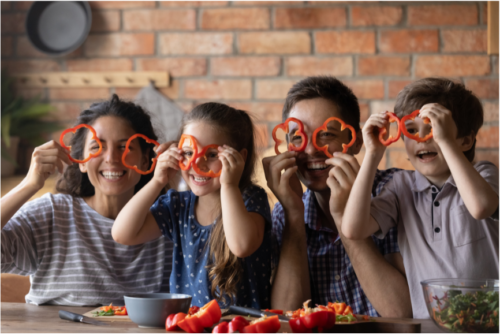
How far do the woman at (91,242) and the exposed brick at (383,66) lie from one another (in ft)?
4.77

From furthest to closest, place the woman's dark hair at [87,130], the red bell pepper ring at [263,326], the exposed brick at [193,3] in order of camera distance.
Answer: the exposed brick at [193,3]
the woman's dark hair at [87,130]
the red bell pepper ring at [263,326]

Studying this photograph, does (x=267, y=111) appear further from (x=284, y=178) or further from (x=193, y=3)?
(x=284, y=178)

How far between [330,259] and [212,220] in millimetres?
362

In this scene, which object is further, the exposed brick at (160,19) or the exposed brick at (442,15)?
the exposed brick at (160,19)

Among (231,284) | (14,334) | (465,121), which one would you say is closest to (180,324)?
(14,334)

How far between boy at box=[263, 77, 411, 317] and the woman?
43 cm

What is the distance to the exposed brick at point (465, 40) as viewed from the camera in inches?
102

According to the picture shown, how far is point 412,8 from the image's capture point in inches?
103

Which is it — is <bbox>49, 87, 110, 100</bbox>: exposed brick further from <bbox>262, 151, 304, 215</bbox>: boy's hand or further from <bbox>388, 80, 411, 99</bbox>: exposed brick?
<bbox>262, 151, 304, 215</bbox>: boy's hand

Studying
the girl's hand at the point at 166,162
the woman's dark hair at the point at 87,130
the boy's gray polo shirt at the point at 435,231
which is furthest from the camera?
the woman's dark hair at the point at 87,130

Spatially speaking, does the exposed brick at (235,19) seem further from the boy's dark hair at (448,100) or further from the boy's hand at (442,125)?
the boy's hand at (442,125)

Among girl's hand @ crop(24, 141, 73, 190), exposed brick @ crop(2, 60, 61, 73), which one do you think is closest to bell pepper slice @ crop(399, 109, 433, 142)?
girl's hand @ crop(24, 141, 73, 190)

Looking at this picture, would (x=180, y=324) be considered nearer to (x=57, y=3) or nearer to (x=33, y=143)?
(x=33, y=143)

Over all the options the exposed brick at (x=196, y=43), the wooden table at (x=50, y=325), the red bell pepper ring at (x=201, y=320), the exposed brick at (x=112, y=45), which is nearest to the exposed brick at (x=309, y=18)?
the exposed brick at (x=196, y=43)
